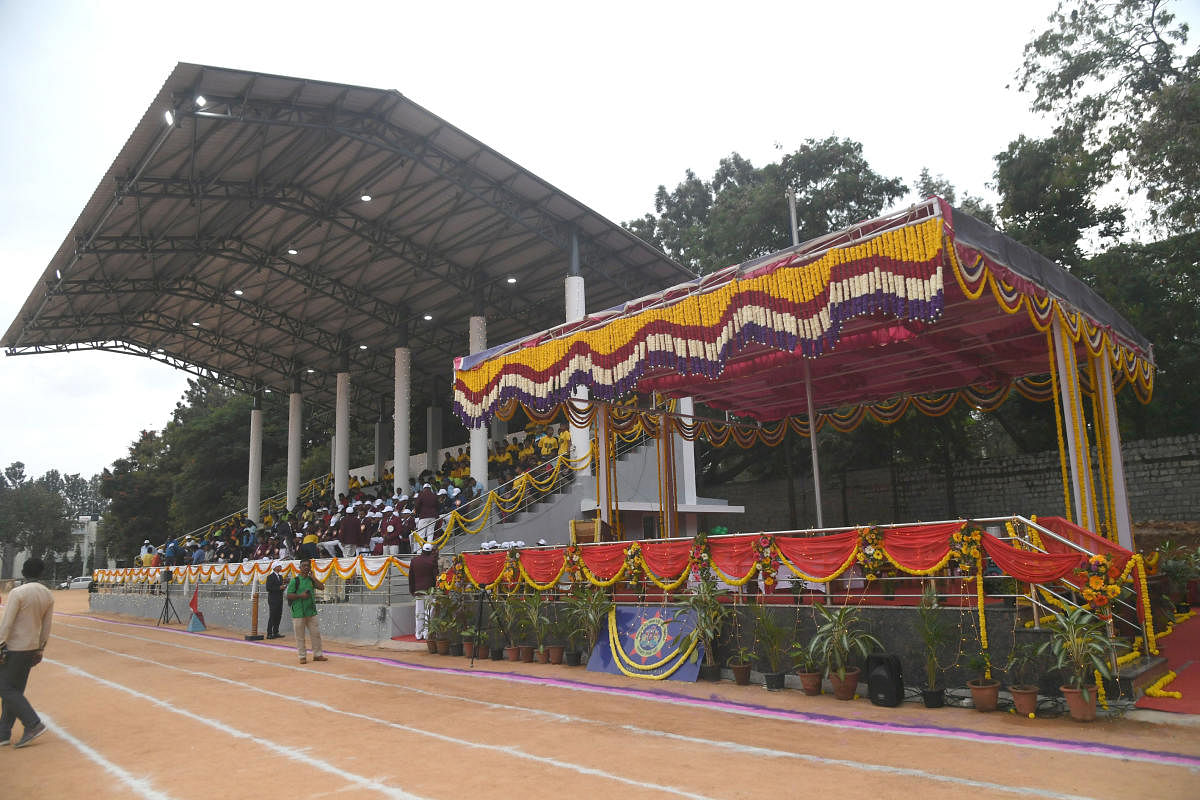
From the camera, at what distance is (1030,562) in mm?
6898

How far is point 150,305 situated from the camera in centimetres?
2881

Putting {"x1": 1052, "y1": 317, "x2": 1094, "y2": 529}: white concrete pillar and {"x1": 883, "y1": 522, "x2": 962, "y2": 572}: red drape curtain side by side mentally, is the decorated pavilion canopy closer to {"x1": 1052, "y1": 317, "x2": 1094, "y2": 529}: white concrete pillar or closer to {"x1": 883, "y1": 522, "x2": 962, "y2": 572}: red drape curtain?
{"x1": 1052, "y1": 317, "x2": 1094, "y2": 529}: white concrete pillar

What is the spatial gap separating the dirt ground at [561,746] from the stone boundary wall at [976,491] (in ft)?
43.4

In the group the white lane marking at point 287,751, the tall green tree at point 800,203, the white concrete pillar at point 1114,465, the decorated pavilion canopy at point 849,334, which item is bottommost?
the white lane marking at point 287,751

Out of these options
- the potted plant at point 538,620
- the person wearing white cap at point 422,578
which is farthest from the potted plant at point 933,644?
the person wearing white cap at point 422,578

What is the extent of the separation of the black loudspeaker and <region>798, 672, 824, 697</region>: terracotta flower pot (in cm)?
58

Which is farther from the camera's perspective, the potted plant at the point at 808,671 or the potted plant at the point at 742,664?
the potted plant at the point at 742,664

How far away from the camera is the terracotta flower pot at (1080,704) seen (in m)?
6.32

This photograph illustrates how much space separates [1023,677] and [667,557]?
4278 mm

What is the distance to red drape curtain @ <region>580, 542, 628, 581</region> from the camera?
1067 cm

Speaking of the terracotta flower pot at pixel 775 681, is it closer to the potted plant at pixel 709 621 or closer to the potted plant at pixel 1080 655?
the potted plant at pixel 709 621

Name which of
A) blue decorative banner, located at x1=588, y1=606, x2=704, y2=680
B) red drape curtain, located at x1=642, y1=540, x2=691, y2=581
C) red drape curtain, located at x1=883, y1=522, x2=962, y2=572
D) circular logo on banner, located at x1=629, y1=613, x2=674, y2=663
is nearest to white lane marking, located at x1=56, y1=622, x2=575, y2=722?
blue decorative banner, located at x1=588, y1=606, x2=704, y2=680

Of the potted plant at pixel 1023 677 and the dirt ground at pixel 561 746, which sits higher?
the potted plant at pixel 1023 677

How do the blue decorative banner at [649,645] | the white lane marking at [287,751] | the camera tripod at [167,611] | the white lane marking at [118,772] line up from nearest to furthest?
1. the white lane marking at [287,751]
2. the white lane marking at [118,772]
3. the blue decorative banner at [649,645]
4. the camera tripod at [167,611]
